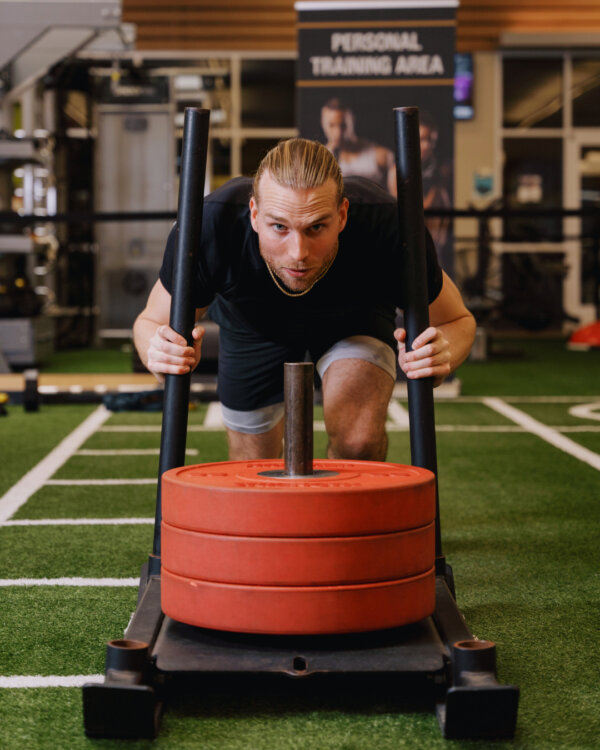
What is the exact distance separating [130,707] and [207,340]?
5.01 meters

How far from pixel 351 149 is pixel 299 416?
17.1 ft

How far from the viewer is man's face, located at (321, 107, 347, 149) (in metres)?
6.90

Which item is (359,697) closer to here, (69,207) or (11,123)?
(11,123)

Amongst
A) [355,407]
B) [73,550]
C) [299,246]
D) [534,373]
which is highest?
[299,246]

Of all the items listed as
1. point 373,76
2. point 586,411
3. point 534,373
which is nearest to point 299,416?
point 586,411

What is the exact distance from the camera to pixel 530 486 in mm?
4062

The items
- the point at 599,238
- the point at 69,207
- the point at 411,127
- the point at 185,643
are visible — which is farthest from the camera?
the point at 69,207

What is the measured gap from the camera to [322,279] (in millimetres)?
2582

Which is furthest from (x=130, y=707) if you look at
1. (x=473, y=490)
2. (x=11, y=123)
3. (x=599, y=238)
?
(x=599, y=238)

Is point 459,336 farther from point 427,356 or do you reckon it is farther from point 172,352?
point 172,352

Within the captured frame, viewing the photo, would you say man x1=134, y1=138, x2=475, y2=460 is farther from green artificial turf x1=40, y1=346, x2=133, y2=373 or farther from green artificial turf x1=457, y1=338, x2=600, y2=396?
green artificial turf x1=40, y1=346, x2=133, y2=373

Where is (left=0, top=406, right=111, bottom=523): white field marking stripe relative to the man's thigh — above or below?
below

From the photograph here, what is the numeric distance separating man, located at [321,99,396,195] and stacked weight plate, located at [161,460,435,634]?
206 inches

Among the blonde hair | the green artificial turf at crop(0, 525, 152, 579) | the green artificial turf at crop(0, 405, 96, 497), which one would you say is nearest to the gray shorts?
the green artificial turf at crop(0, 525, 152, 579)
